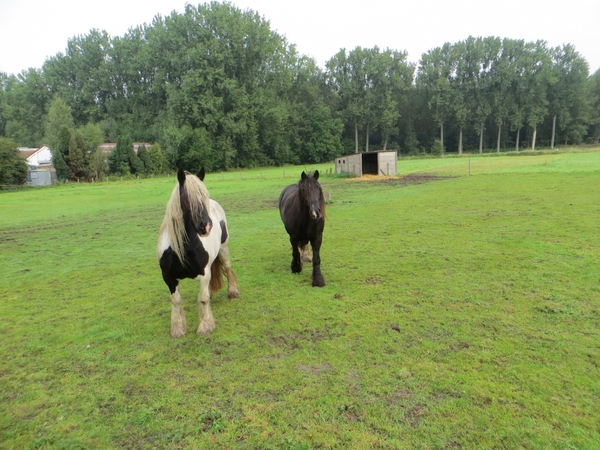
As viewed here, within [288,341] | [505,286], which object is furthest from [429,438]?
[505,286]

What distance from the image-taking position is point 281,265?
6.96 m

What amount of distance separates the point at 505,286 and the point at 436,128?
75.3m

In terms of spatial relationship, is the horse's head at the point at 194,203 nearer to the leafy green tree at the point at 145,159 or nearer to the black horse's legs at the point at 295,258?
the black horse's legs at the point at 295,258

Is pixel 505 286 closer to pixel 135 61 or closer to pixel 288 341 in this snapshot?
pixel 288 341

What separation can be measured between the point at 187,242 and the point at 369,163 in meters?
28.1

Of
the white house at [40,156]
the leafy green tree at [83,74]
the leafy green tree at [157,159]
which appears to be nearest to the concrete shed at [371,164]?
the leafy green tree at [157,159]

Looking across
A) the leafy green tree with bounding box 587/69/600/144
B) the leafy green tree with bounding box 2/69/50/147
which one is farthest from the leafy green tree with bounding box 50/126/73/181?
the leafy green tree with bounding box 587/69/600/144

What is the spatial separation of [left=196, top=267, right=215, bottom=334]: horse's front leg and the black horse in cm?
186

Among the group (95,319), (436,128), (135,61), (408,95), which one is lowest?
(95,319)

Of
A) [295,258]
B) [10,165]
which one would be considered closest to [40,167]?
[10,165]

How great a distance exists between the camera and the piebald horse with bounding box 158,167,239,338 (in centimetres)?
384

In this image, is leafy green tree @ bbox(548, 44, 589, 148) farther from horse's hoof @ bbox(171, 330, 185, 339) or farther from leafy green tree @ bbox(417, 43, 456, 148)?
horse's hoof @ bbox(171, 330, 185, 339)

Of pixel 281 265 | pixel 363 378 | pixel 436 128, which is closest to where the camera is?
pixel 363 378

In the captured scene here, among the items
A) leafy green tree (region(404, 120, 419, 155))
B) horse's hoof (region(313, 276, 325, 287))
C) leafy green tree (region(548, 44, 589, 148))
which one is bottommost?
horse's hoof (region(313, 276, 325, 287))
